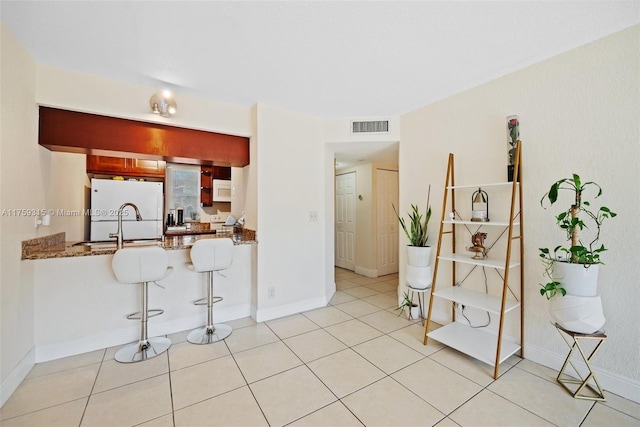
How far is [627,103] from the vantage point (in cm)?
169

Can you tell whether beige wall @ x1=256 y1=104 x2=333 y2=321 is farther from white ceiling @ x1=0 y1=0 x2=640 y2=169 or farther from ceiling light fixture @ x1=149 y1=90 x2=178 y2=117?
ceiling light fixture @ x1=149 y1=90 x2=178 y2=117

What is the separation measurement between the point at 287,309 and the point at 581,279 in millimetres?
2605

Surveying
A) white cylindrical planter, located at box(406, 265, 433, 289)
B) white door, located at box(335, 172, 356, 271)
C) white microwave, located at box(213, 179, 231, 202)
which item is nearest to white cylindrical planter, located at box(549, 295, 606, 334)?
white cylindrical planter, located at box(406, 265, 433, 289)

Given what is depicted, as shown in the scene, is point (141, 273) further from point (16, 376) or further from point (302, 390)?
point (302, 390)

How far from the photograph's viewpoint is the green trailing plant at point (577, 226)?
5.40 feet

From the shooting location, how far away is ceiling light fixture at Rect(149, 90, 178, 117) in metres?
2.37

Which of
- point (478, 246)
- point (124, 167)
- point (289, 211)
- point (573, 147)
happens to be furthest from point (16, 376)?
point (573, 147)

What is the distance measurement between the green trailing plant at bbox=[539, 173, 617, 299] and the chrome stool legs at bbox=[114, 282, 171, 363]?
9.91 ft

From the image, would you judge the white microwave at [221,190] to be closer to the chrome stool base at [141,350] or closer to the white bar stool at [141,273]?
the white bar stool at [141,273]

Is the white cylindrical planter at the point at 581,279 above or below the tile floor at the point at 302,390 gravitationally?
above

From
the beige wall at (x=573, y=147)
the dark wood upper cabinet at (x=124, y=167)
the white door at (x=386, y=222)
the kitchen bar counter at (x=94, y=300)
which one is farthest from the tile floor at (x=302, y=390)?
the dark wood upper cabinet at (x=124, y=167)

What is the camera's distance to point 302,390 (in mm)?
1768

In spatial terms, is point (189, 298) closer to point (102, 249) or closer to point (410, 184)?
point (102, 249)

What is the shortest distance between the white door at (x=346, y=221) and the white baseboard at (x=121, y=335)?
2.68 metres
